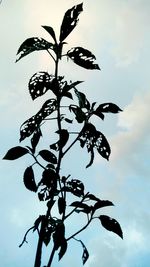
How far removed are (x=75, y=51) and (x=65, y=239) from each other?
1056mm

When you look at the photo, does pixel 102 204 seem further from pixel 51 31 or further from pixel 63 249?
pixel 51 31

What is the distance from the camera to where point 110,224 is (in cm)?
254

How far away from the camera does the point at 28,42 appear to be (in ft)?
8.22

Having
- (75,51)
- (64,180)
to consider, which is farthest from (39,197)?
(75,51)

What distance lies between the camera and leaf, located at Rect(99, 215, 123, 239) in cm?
252

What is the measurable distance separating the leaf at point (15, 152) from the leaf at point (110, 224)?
583mm

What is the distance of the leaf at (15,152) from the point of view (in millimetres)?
2529

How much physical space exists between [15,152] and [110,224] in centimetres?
69

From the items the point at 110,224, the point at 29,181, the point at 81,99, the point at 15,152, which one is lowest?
the point at 110,224

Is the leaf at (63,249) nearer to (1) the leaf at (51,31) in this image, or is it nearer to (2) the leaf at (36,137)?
(2) the leaf at (36,137)

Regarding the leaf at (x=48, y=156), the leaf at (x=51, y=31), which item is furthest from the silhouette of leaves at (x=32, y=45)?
the leaf at (x=48, y=156)

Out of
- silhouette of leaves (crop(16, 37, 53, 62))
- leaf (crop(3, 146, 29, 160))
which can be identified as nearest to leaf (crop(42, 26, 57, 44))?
silhouette of leaves (crop(16, 37, 53, 62))

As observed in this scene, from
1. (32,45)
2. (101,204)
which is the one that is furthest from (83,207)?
(32,45)

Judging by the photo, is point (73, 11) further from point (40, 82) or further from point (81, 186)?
point (81, 186)
